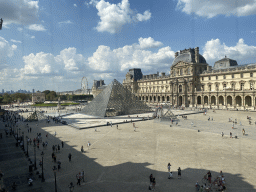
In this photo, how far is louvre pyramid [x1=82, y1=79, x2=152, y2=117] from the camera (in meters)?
40.0

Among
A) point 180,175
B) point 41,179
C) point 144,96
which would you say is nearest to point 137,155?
point 180,175

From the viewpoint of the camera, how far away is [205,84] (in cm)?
5897

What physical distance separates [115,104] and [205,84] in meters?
34.7

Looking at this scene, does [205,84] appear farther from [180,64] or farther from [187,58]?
[180,64]

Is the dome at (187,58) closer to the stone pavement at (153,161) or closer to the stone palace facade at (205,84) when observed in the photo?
the stone palace facade at (205,84)

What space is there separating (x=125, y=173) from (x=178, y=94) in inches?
2245

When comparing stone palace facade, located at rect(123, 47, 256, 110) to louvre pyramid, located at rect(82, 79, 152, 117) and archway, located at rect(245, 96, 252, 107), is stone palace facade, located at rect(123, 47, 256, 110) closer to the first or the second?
archway, located at rect(245, 96, 252, 107)

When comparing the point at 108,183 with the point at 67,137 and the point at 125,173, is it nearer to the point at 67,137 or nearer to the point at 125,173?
the point at 125,173

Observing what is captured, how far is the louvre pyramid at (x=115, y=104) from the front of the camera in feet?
131

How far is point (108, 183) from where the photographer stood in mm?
10508

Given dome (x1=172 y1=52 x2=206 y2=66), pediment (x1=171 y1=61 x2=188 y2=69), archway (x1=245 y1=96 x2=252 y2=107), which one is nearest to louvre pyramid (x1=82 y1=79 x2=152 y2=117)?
pediment (x1=171 y1=61 x2=188 y2=69)

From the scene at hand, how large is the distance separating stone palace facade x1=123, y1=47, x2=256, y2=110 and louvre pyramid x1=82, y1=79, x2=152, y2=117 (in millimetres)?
23247

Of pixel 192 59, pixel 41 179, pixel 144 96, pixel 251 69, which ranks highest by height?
pixel 192 59

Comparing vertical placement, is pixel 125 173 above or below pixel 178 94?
below
